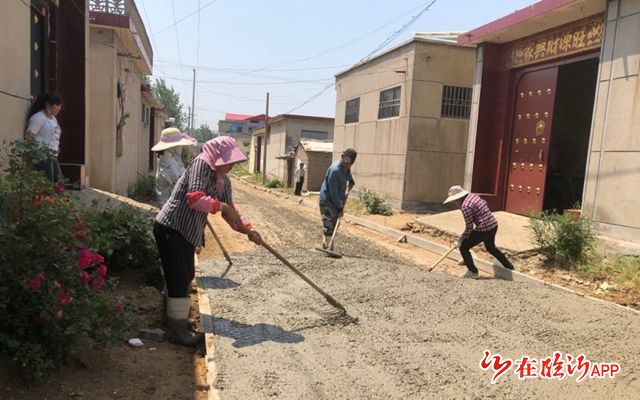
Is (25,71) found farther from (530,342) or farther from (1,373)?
(530,342)

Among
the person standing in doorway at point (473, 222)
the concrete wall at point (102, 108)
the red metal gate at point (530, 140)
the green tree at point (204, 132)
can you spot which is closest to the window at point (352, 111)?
the red metal gate at point (530, 140)

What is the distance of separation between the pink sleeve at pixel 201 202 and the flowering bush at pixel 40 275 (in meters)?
0.72

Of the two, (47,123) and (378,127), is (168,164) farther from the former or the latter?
(378,127)

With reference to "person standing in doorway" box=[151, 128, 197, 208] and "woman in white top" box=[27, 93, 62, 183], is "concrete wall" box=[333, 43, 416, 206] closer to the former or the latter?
"person standing in doorway" box=[151, 128, 197, 208]

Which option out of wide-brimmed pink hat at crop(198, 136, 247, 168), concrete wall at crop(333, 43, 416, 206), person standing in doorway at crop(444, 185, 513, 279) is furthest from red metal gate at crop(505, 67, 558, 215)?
wide-brimmed pink hat at crop(198, 136, 247, 168)

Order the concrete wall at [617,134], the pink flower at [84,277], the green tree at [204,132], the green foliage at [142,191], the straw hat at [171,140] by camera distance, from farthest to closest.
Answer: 1. the green tree at [204,132]
2. the green foliage at [142,191]
3. the concrete wall at [617,134]
4. the straw hat at [171,140]
5. the pink flower at [84,277]

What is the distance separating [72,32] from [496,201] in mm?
8769

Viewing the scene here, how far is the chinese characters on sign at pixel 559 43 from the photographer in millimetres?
8078

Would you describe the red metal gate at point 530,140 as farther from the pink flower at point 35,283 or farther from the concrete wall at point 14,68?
the pink flower at point 35,283

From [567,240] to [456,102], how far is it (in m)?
7.42

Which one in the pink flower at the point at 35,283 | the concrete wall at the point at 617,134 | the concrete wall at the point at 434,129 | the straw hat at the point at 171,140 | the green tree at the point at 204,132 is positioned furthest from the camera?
the green tree at the point at 204,132

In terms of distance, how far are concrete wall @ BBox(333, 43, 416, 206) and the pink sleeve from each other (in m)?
10.5

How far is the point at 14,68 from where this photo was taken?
5.31 metres

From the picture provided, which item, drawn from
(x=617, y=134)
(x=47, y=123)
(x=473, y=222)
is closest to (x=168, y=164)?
(x=47, y=123)
